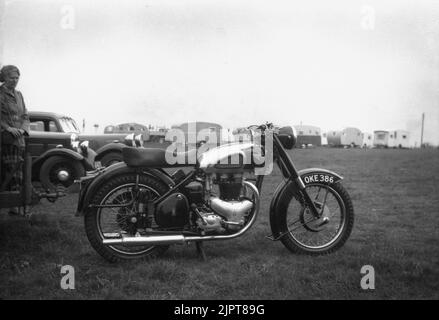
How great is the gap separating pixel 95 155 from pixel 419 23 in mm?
7747

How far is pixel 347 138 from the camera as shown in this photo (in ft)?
156

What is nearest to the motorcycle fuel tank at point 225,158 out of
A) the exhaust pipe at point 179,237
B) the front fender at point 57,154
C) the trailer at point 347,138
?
the exhaust pipe at point 179,237

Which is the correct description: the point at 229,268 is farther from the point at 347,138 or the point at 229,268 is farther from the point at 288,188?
the point at 347,138

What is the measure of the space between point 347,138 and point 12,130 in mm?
46163

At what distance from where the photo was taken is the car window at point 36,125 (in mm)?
9734

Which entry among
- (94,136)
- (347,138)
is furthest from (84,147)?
(347,138)

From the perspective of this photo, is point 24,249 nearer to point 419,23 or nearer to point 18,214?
point 18,214

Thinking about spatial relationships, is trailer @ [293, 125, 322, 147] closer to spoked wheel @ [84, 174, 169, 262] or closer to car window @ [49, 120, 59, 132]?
car window @ [49, 120, 59, 132]

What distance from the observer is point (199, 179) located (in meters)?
4.23

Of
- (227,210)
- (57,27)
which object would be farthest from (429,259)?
(57,27)

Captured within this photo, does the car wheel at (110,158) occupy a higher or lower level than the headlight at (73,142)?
lower

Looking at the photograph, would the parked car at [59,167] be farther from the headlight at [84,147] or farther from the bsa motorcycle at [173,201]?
the bsa motorcycle at [173,201]

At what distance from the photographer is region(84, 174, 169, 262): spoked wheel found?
4.03 metres
